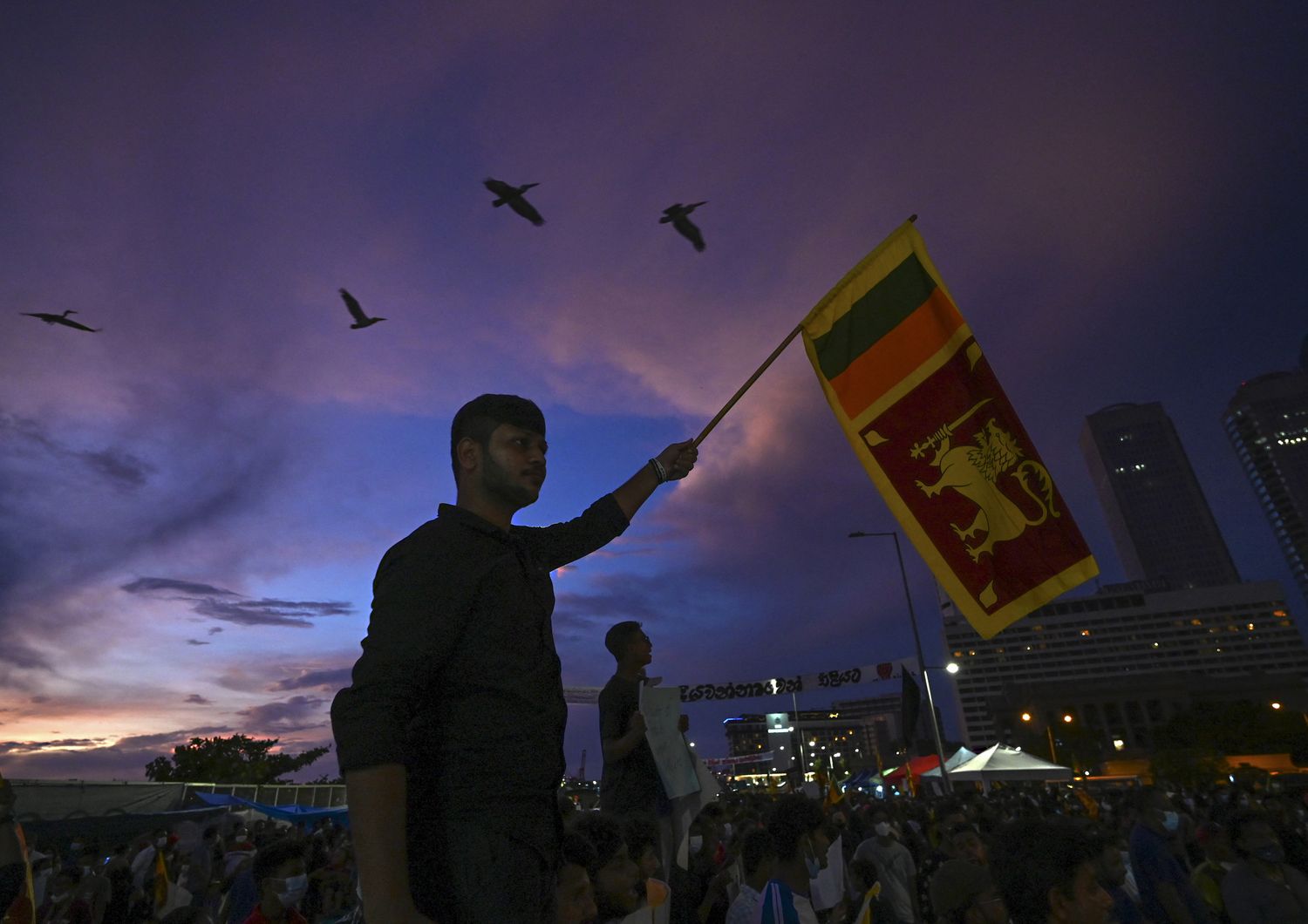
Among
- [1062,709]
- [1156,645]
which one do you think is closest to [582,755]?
[1062,709]

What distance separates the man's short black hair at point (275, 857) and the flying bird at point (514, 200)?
14.6 ft

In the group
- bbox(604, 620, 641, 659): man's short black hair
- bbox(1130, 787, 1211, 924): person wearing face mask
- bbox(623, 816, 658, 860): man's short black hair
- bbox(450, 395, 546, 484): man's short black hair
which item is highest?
bbox(450, 395, 546, 484): man's short black hair

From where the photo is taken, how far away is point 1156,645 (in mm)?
151000

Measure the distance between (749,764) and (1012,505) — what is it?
652 feet

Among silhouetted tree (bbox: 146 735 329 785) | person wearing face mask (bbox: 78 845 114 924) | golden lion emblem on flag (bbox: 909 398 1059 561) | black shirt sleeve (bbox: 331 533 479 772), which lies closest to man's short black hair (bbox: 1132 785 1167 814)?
golden lion emblem on flag (bbox: 909 398 1059 561)

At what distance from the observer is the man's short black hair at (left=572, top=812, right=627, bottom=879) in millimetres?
3529

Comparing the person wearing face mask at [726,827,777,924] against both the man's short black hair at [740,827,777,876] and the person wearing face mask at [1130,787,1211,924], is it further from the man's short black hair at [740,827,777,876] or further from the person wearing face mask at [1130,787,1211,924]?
the person wearing face mask at [1130,787,1211,924]

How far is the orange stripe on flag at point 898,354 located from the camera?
5.25 meters

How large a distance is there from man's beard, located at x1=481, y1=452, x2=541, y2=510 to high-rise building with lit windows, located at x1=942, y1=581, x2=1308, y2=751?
135m

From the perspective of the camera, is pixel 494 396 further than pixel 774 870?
No

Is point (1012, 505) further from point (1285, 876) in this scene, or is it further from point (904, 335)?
point (1285, 876)

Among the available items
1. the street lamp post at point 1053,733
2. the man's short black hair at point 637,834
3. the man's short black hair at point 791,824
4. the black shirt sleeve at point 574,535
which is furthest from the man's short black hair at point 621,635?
the street lamp post at point 1053,733

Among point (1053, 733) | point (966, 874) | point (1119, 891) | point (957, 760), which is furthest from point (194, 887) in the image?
point (1053, 733)

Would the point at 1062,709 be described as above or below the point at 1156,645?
below
